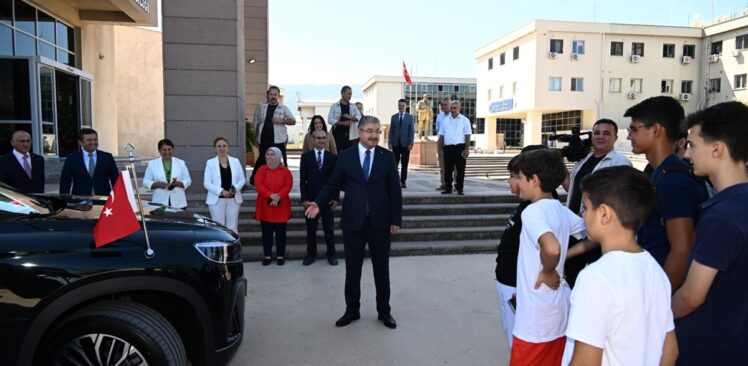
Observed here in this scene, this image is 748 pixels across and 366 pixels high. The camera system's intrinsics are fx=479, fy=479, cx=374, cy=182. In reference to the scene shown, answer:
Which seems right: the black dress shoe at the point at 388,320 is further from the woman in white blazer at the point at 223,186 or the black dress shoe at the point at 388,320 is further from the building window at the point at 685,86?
the building window at the point at 685,86

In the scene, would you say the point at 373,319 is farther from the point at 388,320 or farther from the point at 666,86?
the point at 666,86

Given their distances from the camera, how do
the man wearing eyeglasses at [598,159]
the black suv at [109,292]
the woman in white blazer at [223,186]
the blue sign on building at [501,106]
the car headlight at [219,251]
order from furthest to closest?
the blue sign on building at [501,106] < the woman in white blazer at [223,186] < the man wearing eyeglasses at [598,159] < the car headlight at [219,251] < the black suv at [109,292]

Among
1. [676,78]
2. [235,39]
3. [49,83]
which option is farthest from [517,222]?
[676,78]

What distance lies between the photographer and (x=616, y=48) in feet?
129

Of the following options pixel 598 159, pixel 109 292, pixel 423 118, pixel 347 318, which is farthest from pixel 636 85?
pixel 109 292

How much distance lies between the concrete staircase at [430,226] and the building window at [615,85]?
35.7 meters

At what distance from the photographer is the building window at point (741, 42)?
37062mm

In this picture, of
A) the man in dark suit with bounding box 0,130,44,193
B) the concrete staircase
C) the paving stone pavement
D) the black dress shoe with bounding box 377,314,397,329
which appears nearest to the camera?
the paving stone pavement

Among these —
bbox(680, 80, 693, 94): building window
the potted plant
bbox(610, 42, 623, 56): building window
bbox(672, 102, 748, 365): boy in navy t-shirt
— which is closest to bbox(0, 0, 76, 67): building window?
the potted plant

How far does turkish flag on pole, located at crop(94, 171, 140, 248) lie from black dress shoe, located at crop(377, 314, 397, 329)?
8.08ft

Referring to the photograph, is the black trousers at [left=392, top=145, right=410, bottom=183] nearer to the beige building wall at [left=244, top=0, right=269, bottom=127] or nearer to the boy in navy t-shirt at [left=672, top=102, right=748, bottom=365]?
the boy in navy t-shirt at [left=672, top=102, right=748, bottom=365]

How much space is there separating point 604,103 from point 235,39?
123ft

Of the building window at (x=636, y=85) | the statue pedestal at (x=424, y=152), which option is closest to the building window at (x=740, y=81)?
the building window at (x=636, y=85)

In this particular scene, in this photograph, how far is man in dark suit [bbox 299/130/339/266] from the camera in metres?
6.49
